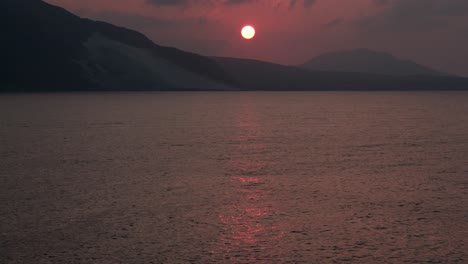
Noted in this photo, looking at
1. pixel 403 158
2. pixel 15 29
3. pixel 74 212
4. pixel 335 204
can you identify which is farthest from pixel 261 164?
pixel 15 29

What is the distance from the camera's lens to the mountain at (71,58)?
161500 millimetres

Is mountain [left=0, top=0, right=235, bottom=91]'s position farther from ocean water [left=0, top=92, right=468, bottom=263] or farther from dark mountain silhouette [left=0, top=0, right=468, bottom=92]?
ocean water [left=0, top=92, right=468, bottom=263]

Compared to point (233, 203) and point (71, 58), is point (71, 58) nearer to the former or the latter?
point (71, 58)

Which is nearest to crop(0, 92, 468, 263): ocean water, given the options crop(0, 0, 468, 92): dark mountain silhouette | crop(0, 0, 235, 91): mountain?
crop(0, 0, 468, 92): dark mountain silhouette

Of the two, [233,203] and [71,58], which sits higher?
[71,58]

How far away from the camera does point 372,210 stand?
887cm

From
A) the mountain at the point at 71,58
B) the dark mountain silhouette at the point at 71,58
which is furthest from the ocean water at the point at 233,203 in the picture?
the mountain at the point at 71,58

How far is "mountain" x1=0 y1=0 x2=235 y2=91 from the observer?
161500 mm

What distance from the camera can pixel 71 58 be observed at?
16912cm

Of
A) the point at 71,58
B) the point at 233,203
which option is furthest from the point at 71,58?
the point at 233,203

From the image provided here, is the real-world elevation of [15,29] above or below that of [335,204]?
above

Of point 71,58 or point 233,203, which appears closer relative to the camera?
point 233,203

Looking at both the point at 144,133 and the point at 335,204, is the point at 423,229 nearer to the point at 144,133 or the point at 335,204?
the point at 335,204

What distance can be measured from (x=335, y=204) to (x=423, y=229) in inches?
71.8
